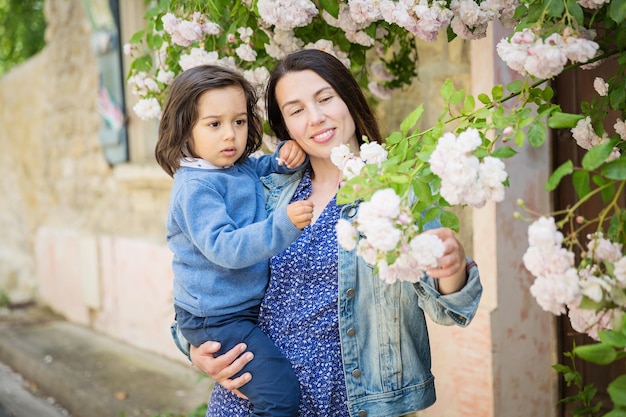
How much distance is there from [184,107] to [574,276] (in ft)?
4.23

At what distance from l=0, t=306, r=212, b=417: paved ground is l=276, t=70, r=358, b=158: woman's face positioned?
8.28 feet

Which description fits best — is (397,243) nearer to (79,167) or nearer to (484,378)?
(484,378)

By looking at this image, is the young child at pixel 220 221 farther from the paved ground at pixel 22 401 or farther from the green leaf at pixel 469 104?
the paved ground at pixel 22 401

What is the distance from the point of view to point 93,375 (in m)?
5.48

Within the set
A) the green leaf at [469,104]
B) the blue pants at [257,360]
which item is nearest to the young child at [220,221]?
the blue pants at [257,360]

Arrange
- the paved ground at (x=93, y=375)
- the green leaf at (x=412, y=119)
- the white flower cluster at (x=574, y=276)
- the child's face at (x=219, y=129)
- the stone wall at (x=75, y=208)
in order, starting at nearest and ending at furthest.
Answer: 1. the white flower cluster at (x=574, y=276)
2. the green leaf at (x=412, y=119)
3. the child's face at (x=219, y=129)
4. the paved ground at (x=93, y=375)
5. the stone wall at (x=75, y=208)

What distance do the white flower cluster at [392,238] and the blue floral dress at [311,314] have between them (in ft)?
1.98

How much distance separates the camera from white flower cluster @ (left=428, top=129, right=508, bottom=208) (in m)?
1.56

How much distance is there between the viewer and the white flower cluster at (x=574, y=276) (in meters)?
1.49

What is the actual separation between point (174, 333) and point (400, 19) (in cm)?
121

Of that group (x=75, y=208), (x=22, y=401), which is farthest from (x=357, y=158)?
(x=75, y=208)

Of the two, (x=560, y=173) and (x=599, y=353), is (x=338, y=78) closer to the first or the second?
(x=560, y=173)

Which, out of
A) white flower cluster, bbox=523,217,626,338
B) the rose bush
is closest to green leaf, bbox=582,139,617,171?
Answer: the rose bush

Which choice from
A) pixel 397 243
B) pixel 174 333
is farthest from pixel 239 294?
pixel 397 243
